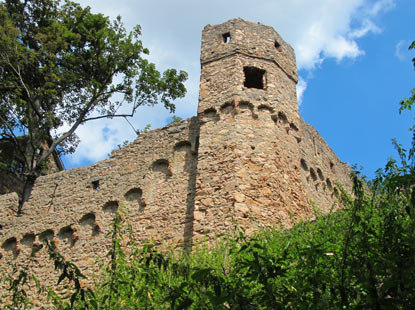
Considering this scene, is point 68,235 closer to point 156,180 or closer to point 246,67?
point 156,180

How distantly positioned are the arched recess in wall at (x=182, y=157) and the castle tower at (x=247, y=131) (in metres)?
0.75

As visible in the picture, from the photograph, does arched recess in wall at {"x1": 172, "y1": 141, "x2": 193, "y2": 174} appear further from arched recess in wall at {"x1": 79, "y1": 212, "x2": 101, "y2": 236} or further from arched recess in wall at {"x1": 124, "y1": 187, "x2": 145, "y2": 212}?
arched recess in wall at {"x1": 79, "y1": 212, "x2": 101, "y2": 236}

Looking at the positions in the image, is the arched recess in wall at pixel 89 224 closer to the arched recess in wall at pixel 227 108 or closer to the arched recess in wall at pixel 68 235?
the arched recess in wall at pixel 68 235

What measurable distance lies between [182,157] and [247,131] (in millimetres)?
1831

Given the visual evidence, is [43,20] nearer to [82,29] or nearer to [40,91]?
[82,29]

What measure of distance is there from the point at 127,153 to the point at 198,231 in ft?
13.8

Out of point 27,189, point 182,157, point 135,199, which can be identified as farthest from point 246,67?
point 27,189

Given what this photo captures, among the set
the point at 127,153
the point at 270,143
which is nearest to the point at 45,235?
the point at 127,153

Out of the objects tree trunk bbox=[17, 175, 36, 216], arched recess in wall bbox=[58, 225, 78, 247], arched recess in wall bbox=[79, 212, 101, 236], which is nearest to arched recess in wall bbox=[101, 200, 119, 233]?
arched recess in wall bbox=[79, 212, 101, 236]

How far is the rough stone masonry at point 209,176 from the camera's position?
930cm

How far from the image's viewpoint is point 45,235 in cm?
1203

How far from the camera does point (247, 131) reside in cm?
1020

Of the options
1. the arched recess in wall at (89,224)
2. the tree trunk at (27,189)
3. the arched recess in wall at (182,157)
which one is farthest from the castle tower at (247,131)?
the tree trunk at (27,189)

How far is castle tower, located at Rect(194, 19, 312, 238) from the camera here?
29.6 feet
